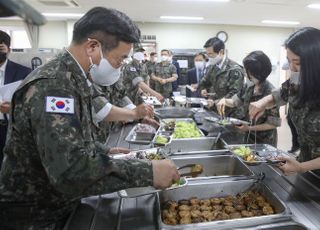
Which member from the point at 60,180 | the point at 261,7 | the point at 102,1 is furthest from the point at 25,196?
the point at 261,7

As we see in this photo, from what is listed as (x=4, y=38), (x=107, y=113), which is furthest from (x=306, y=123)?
(x=4, y=38)

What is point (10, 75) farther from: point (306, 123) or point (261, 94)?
point (306, 123)

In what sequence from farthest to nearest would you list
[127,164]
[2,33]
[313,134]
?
[2,33]
[313,134]
[127,164]

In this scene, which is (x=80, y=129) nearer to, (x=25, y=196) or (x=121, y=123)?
(x=25, y=196)

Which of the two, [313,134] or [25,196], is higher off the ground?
[313,134]

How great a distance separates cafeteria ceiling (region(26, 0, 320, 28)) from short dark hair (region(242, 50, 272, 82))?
127 inches

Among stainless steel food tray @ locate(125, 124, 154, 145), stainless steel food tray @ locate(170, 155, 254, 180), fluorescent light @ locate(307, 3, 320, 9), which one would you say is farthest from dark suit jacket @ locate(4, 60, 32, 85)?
fluorescent light @ locate(307, 3, 320, 9)

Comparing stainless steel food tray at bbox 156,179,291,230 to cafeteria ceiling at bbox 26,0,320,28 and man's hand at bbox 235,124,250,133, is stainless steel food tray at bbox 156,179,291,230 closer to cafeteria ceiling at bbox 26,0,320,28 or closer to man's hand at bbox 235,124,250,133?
man's hand at bbox 235,124,250,133

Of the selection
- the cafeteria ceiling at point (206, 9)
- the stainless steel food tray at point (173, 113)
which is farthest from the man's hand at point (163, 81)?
the stainless steel food tray at point (173, 113)

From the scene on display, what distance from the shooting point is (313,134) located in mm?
1293

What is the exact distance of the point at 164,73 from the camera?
6168 mm

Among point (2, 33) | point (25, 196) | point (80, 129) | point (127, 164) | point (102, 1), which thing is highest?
point (102, 1)

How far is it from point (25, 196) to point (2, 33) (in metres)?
1.85

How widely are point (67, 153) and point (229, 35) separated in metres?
7.92
